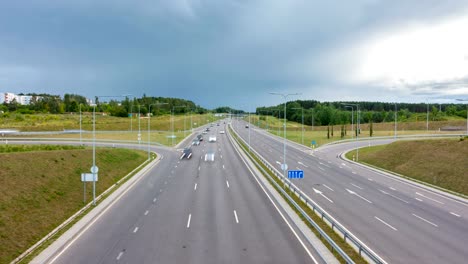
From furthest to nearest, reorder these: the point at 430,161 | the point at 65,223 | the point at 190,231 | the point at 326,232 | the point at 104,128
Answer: the point at 104,128 < the point at 430,161 < the point at 65,223 < the point at 190,231 < the point at 326,232

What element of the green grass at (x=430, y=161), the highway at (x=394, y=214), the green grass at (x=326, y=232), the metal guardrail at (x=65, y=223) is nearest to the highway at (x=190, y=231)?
the green grass at (x=326, y=232)

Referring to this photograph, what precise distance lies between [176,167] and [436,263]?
1509 inches

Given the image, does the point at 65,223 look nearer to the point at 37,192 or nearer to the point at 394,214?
the point at 37,192

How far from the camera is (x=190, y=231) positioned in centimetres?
2172

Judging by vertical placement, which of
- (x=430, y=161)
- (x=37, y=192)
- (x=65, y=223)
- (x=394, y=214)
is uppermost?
(x=430, y=161)

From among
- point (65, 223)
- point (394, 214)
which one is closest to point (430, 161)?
point (394, 214)

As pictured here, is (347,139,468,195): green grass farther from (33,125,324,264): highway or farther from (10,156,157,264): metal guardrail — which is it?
(10,156,157,264): metal guardrail

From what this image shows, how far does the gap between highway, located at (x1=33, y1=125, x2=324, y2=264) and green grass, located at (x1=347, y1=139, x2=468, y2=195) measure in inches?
855

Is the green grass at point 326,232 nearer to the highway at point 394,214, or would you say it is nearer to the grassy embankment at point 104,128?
the highway at point 394,214

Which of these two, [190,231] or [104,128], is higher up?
[104,128]

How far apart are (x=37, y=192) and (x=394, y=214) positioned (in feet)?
87.9

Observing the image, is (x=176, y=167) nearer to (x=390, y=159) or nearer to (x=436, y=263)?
(x=390, y=159)

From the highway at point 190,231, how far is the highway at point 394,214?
468 centimetres

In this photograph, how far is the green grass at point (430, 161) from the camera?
1572 inches
